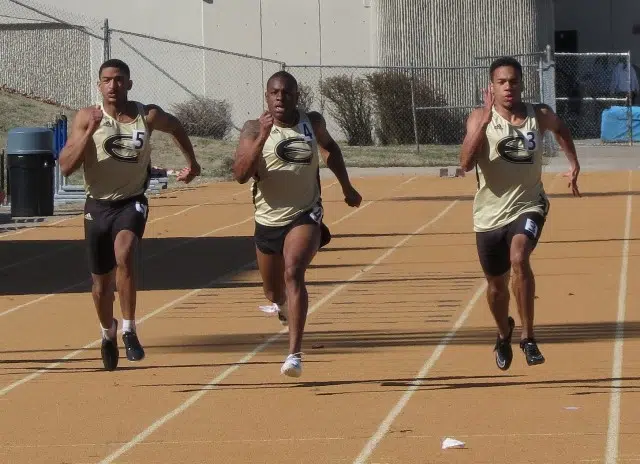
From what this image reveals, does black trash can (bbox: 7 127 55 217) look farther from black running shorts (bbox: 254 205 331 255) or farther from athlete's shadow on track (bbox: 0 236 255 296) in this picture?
black running shorts (bbox: 254 205 331 255)

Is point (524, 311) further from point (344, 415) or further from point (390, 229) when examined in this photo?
point (390, 229)

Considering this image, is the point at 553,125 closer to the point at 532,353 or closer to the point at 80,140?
the point at 532,353

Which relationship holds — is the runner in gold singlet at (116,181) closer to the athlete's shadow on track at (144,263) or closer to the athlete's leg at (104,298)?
the athlete's leg at (104,298)

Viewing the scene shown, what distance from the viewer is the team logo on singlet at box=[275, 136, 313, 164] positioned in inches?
374

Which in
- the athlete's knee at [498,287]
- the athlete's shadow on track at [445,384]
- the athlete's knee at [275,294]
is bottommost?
the athlete's shadow on track at [445,384]

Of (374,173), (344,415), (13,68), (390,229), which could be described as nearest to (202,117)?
(13,68)

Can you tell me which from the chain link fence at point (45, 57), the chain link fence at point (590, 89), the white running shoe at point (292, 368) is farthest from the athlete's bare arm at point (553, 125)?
the chain link fence at point (45, 57)

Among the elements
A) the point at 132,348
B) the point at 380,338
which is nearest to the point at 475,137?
the point at 132,348

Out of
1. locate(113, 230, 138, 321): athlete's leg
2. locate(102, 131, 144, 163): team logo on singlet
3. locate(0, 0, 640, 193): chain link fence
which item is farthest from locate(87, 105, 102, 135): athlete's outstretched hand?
locate(0, 0, 640, 193): chain link fence

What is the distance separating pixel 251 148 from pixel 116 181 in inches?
37.9

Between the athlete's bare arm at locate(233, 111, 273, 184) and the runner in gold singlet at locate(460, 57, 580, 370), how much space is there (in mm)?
1213

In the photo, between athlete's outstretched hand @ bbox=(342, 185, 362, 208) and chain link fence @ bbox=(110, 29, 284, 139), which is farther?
chain link fence @ bbox=(110, 29, 284, 139)

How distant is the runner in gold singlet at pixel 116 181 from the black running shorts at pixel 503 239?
2178 mm

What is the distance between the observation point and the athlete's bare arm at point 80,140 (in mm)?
9445
